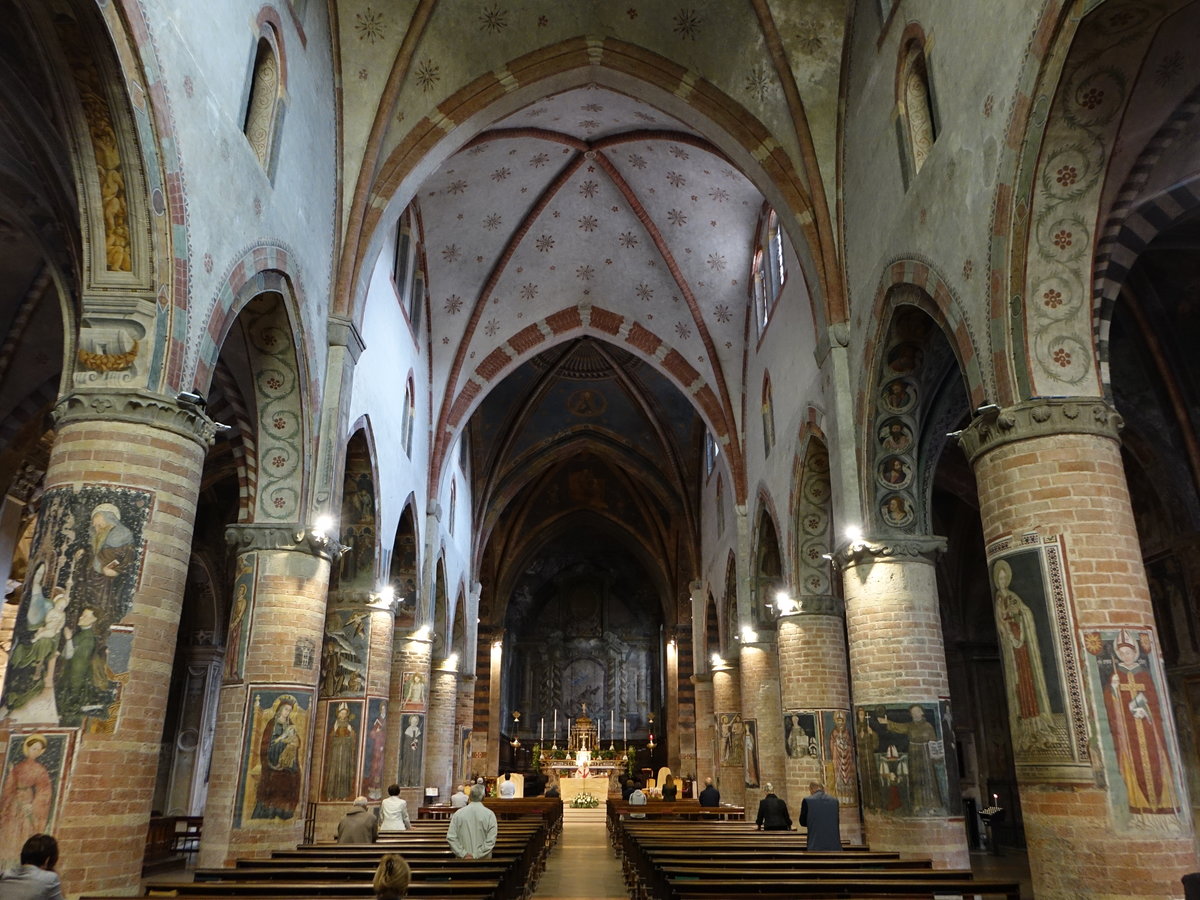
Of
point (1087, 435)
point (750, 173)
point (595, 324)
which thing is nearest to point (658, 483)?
point (595, 324)

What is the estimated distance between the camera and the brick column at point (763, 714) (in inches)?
709

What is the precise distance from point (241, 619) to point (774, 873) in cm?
697

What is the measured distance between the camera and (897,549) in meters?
11.3

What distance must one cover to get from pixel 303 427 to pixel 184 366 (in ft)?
12.2

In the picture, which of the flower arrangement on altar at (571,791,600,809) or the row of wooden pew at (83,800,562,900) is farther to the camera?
the flower arrangement on altar at (571,791,600,809)

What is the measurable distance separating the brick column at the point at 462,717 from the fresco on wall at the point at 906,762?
18251 millimetres

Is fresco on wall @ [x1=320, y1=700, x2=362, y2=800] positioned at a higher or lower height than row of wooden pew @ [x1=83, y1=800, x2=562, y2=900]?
higher

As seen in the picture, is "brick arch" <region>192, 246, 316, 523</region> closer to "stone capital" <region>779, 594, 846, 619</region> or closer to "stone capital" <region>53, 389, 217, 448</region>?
"stone capital" <region>53, 389, 217, 448</region>

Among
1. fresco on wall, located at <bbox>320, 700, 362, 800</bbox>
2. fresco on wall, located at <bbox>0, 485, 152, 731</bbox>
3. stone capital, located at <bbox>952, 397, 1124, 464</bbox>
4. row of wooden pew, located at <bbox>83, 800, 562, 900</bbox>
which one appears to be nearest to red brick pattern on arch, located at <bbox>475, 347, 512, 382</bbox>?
fresco on wall, located at <bbox>320, 700, 362, 800</bbox>

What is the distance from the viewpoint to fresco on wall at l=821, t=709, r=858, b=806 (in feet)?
46.5

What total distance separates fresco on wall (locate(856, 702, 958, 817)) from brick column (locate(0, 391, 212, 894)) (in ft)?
25.3

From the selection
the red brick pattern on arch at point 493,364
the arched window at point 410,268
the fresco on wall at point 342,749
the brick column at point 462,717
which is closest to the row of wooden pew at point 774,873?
the fresco on wall at point 342,749

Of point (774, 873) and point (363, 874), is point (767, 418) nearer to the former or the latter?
point (774, 873)

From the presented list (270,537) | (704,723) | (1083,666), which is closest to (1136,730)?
(1083,666)
